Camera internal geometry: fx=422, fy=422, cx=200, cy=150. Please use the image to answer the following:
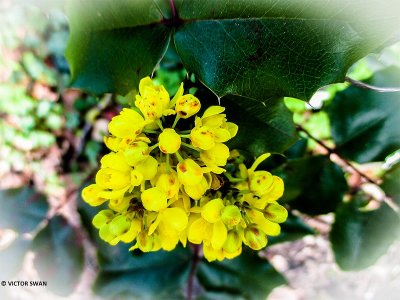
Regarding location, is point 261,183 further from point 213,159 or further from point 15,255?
point 15,255

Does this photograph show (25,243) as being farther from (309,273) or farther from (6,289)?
(309,273)

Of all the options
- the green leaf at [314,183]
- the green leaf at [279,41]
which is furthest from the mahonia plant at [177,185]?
the green leaf at [314,183]

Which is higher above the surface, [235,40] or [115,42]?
[115,42]

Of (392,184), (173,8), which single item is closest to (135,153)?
(173,8)

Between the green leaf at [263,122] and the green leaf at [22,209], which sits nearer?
the green leaf at [263,122]

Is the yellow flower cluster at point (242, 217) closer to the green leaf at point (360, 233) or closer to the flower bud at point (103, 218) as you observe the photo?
the flower bud at point (103, 218)

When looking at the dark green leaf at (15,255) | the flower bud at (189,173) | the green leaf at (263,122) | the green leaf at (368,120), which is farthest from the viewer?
the dark green leaf at (15,255)

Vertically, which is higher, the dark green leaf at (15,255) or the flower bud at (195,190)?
the dark green leaf at (15,255)

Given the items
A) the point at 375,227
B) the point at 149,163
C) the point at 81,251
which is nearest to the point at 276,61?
the point at 149,163
